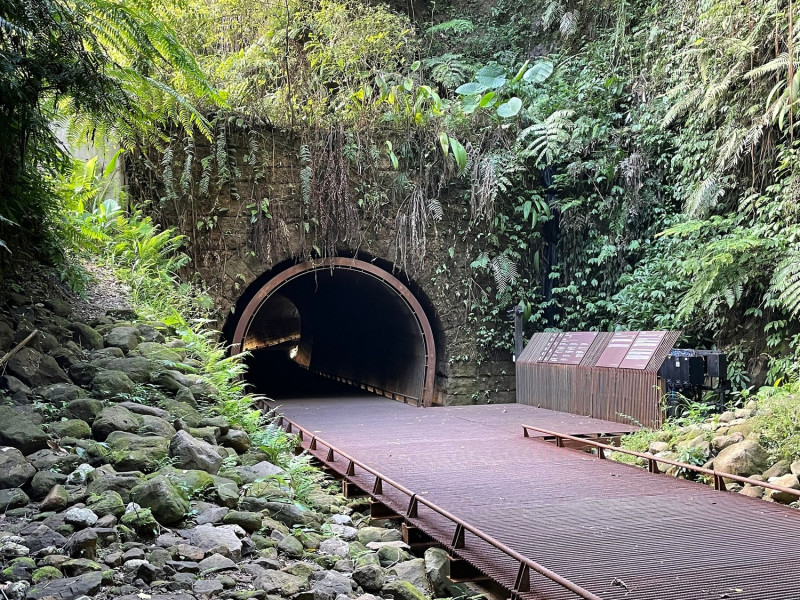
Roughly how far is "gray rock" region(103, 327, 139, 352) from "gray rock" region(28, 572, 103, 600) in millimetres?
3268

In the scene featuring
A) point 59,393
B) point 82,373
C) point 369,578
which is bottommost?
point 369,578

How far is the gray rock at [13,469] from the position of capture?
13.3ft

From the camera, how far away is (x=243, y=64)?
1280 centimetres

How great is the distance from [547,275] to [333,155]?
13.8ft

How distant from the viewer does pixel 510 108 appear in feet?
41.0

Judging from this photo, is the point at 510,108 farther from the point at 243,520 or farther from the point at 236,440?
the point at 243,520

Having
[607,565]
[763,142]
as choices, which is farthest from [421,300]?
[607,565]

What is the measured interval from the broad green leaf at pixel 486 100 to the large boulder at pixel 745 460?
305 inches

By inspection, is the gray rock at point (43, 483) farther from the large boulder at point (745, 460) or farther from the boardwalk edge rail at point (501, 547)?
the large boulder at point (745, 460)

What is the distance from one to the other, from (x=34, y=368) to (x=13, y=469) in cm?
133

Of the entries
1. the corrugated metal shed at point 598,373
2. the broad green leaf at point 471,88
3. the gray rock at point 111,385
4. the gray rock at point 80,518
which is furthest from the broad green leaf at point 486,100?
the gray rock at point 80,518

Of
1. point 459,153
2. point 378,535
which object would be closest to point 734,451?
point 378,535

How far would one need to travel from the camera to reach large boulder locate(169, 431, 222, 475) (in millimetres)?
4844

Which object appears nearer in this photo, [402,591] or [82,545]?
[82,545]
